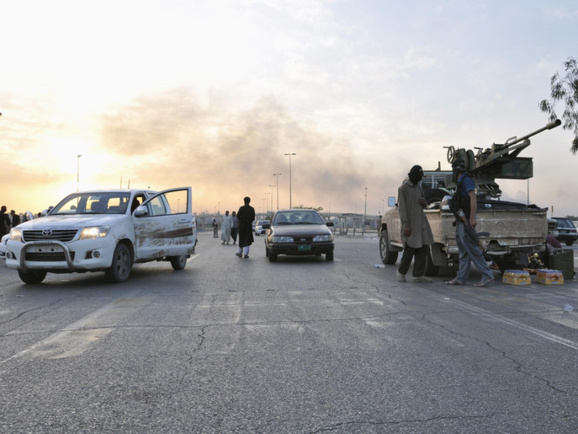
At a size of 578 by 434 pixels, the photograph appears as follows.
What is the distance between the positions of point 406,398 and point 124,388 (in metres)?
1.84

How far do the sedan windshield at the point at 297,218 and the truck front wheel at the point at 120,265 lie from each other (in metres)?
6.37

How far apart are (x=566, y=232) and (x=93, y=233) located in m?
28.0

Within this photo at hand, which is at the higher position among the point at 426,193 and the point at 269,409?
the point at 426,193

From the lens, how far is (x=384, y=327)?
5.50 m

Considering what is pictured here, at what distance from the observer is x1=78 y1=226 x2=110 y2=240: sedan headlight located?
902 cm

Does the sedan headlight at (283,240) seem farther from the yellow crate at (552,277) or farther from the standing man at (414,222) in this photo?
the yellow crate at (552,277)

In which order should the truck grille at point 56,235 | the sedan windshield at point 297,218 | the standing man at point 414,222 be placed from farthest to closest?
1. the sedan windshield at point 297,218
2. the standing man at point 414,222
3. the truck grille at point 56,235

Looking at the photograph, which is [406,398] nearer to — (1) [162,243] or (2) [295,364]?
(2) [295,364]

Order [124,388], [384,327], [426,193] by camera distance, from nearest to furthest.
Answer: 1. [124,388]
2. [384,327]
3. [426,193]

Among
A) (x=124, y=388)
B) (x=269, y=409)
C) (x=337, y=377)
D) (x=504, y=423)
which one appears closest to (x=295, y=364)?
(x=337, y=377)

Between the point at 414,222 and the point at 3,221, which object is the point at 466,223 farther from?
the point at 3,221

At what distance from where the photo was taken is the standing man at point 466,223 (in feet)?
29.2

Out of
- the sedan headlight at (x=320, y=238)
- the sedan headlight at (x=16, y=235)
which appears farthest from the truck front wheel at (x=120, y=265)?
the sedan headlight at (x=320, y=238)

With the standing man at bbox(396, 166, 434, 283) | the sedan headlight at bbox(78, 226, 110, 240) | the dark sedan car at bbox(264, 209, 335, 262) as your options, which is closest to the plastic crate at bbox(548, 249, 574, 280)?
the standing man at bbox(396, 166, 434, 283)
